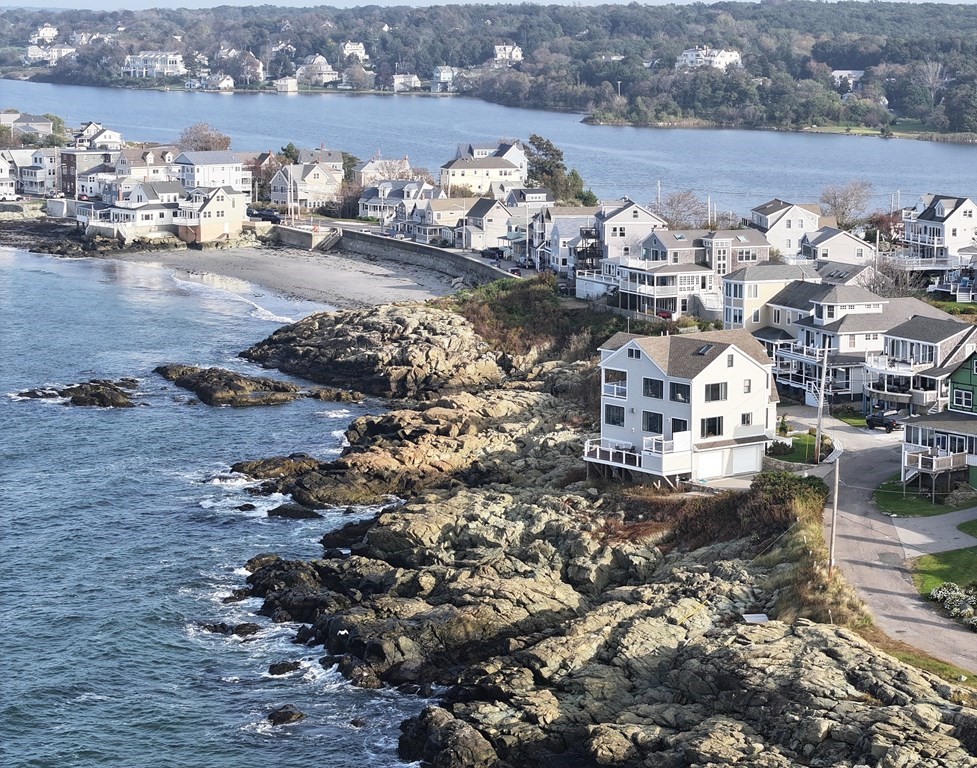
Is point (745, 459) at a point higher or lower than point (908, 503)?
higher

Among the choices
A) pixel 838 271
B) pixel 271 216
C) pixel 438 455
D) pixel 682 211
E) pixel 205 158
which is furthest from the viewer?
pixel 205 158

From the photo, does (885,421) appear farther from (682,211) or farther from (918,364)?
(682,211)

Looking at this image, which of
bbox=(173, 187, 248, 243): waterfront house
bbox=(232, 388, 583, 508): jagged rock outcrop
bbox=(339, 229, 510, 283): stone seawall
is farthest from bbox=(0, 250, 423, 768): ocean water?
bbox=(173, 187, 248, 243): waterfront house

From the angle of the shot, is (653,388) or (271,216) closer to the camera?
(653,388)

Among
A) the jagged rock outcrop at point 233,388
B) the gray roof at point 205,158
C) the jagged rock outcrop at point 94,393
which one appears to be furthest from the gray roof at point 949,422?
the gray roof at point 205,158

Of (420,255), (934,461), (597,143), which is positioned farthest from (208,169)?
(934,461)
